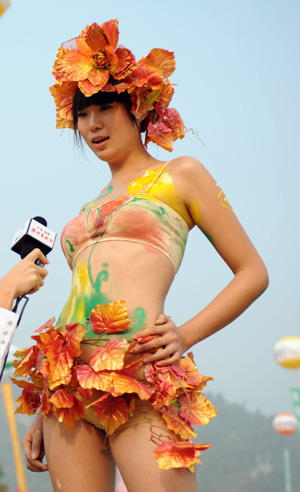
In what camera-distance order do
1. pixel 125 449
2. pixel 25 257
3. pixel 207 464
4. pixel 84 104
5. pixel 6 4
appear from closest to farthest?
pixel 125 449
pixel 25 257
pixel 84 104
pixel 6 4
pixel 207 464

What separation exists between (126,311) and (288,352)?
10436 millimetres

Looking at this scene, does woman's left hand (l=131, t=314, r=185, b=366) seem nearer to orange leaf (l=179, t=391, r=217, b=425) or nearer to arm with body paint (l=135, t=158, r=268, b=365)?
arm with body paint (l=135, t=158, r=268, b=365)

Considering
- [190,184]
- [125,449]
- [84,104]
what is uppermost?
[84,104]

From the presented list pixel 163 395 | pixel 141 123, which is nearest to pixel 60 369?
pixel 163 395

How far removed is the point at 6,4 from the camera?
265cm

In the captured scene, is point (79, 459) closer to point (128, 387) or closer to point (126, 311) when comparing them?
point (128, 387)

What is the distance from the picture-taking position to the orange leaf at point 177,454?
5.38ft

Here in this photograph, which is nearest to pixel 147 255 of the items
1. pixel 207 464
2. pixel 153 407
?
pixel 153 407

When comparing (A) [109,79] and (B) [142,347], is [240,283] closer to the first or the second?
(B) [142,347]

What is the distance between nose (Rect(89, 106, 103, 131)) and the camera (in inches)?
87.4

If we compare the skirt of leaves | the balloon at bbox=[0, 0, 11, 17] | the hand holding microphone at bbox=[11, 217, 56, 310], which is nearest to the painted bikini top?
the hand holding microphone at bbox=[11, 217, 56, 310]

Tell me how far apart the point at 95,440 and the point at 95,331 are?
12.5 inches

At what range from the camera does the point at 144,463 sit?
5.54 ft

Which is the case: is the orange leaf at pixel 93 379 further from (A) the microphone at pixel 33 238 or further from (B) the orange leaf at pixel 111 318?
(A) the microphone at pixel 33 238
